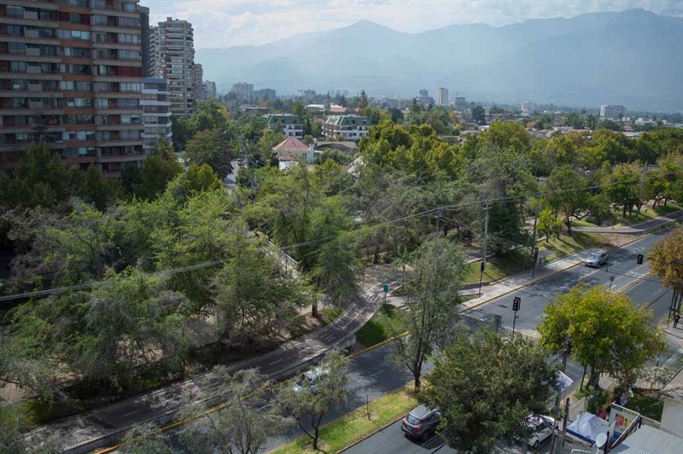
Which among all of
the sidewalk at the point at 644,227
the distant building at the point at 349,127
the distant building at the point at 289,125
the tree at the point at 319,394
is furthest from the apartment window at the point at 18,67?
the distant building at the point at 349,127

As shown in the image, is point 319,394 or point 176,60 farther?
point 176,60

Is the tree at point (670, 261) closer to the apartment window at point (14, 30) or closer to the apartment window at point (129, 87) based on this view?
the apartment window at point (129, 87)

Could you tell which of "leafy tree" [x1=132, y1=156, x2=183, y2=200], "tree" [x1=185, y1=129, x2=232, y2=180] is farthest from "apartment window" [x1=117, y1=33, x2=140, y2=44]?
"tree" [x1=185, y1=129, x2=232, y2=180]

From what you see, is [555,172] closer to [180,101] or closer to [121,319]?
[121,319]

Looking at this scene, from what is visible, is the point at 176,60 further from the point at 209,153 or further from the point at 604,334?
the point at 604,334

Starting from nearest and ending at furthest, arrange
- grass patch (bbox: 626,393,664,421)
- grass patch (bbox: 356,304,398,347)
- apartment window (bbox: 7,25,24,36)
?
grass patch (bbox: 626,393,664,421) < grass patch (bbox: 356,304,398,347) < apartment window (bbox: 7,25,24,36)

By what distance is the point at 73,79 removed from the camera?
5200 centimetres

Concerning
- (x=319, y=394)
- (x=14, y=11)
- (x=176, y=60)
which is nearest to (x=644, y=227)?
(x=319, y=394)

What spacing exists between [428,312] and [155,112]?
243ft

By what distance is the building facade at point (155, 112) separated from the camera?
271 ft

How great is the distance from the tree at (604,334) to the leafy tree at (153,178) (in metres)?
34.8

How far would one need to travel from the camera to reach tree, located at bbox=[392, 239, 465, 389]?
2497cm

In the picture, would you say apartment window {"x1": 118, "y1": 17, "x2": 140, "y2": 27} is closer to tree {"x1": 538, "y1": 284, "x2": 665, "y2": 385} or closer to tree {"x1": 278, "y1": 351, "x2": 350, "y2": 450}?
tree {"x1": 278, "y1": 351, "x2": 350, "y2": 450}

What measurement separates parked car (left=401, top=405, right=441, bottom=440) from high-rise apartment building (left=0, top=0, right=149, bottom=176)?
43.8 meters
